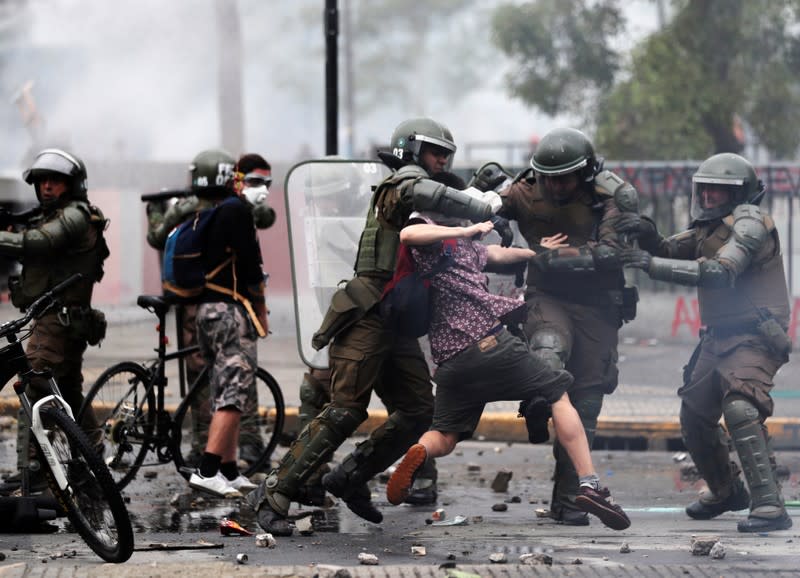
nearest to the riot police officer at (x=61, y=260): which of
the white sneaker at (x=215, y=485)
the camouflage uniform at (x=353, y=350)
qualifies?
the white sneaker at (x=215, y=485)

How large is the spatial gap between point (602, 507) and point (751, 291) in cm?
132

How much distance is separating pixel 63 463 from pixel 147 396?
6.08 feet

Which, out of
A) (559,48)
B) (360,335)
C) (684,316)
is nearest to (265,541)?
(360,335)

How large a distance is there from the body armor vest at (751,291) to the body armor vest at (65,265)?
112 inches

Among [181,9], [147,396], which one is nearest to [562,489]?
[147,396]

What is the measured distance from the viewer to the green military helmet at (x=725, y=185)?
6938 mm

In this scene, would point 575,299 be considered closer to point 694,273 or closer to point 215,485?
point 694,273

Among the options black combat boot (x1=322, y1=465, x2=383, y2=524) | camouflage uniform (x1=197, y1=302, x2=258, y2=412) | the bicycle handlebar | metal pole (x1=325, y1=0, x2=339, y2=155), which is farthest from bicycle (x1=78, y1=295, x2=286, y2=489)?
metal pole (x1=325, y1=0, x2=339, y2=155)

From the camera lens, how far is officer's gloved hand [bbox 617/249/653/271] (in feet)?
22.2

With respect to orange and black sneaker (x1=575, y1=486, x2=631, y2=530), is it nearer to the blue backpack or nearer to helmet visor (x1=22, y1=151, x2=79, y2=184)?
the blue backpack

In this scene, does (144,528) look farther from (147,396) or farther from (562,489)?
(562,489)

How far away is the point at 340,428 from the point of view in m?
6.45

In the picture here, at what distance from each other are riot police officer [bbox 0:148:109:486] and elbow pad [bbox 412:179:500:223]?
198 centimetres

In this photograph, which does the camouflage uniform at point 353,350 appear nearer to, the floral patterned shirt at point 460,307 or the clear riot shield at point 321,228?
the floral patterned shirt at point 460,307
